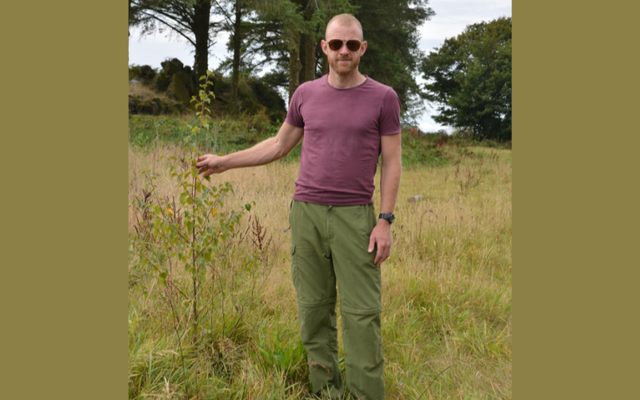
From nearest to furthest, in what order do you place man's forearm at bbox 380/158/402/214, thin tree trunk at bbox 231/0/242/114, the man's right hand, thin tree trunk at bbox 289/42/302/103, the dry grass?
man's forearm at bbox 380/158/402/214, the man's right hand, thin tree trunk at bbox 289/42/302/103, the dry grass, thin tree trunk at bbox 231/0/242/114

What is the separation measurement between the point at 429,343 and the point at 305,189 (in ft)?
6.04

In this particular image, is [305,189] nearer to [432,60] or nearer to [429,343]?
[429,343]

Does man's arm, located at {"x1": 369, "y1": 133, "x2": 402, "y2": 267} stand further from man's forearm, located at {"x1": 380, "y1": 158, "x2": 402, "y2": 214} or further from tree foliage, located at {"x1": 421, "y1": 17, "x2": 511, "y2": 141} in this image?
tree foliage, located at {"x1": 421, "y1": 17, "x2": 511, "y2": 141}

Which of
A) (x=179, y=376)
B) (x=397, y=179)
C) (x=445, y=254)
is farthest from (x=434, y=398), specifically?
(x=445, y=254)

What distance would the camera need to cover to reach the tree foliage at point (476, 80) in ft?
102

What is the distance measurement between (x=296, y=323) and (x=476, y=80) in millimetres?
31909

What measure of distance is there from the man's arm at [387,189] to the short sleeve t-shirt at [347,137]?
2.4 inches

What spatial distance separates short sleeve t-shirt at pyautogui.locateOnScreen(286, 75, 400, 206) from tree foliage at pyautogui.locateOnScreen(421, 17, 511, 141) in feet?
91.9

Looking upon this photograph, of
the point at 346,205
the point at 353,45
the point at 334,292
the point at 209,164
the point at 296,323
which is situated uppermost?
the point at 353,45

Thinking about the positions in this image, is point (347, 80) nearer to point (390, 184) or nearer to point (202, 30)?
point (390, 184)

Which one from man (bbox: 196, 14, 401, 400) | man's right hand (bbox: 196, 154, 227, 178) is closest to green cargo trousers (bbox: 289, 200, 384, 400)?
man (bbox: 196, 14, 401, 400)

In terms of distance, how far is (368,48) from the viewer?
2117 cm

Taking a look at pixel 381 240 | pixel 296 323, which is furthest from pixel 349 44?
pixel 296 323

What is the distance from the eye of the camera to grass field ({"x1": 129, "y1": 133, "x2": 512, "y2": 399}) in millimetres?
2773
